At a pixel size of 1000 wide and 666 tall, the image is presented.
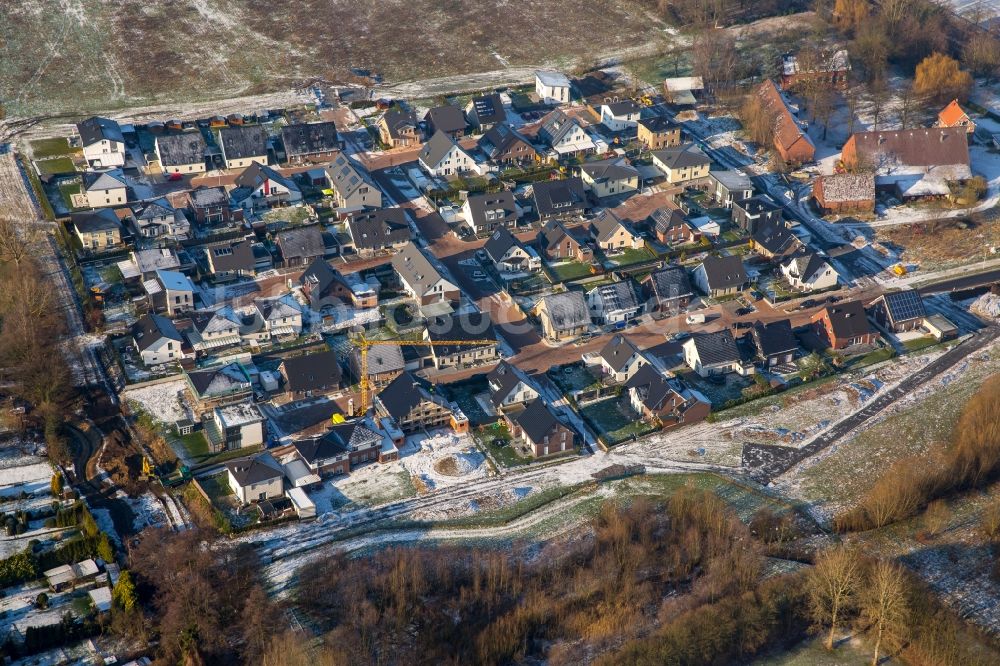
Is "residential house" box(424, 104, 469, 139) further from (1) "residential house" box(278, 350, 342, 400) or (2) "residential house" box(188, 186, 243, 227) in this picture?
(1) "residential house" box(278, 350, 342, 400)

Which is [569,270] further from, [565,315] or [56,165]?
[56,165]

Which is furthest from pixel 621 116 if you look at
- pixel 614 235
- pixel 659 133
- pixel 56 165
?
pixel 56 165

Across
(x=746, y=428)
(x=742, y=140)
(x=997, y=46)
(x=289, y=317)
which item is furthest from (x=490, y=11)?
(x=746, y=428)

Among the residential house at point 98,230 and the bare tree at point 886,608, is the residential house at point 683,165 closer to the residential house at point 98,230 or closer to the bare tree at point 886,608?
the residential house at point 98,230

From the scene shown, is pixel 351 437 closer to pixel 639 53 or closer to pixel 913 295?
pixel 913 295

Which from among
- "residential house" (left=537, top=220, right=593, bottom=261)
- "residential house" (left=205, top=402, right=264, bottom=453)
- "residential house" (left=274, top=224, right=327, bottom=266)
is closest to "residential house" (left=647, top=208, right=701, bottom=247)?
"residential house" (left=537, top=220, right=593, bottom=261)

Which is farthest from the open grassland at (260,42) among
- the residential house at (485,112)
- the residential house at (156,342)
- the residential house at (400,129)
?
the residential house at (156,342)
